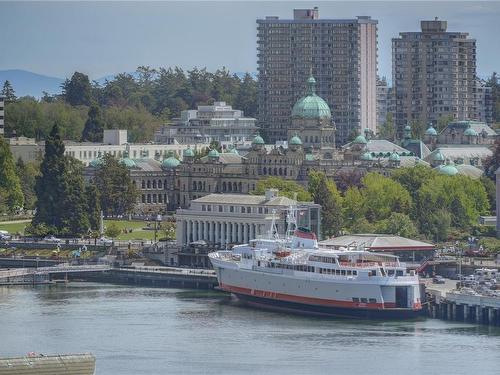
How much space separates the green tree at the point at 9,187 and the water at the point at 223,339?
40399 mm

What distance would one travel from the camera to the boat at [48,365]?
262 feet

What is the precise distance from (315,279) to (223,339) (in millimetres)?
13811

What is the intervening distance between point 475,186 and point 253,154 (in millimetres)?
22823

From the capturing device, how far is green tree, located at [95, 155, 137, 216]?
531 feet

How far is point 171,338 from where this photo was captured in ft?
341

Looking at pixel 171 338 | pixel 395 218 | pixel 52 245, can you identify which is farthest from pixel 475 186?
pixel 171 338

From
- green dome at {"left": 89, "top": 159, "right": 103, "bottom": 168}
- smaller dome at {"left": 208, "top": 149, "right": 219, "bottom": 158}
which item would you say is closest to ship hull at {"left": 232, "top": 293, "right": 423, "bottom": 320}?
Answer: smaller dome at {"left": 208, "top": 149, "right": 219, "bottom": 158}

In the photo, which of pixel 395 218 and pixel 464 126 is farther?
pixel 464 126

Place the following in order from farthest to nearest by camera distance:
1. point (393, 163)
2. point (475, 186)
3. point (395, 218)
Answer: point (393, 163)
point (475, 186)
point (395, 218)

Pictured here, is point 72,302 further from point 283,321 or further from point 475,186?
point 475,186

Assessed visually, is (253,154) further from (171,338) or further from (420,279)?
(171,338)

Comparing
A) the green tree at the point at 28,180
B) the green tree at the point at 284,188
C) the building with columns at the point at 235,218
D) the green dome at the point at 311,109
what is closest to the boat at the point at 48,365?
the building with columns at the point at 235,218

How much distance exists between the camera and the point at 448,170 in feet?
527

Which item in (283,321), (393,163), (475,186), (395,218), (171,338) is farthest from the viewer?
(393,163)
